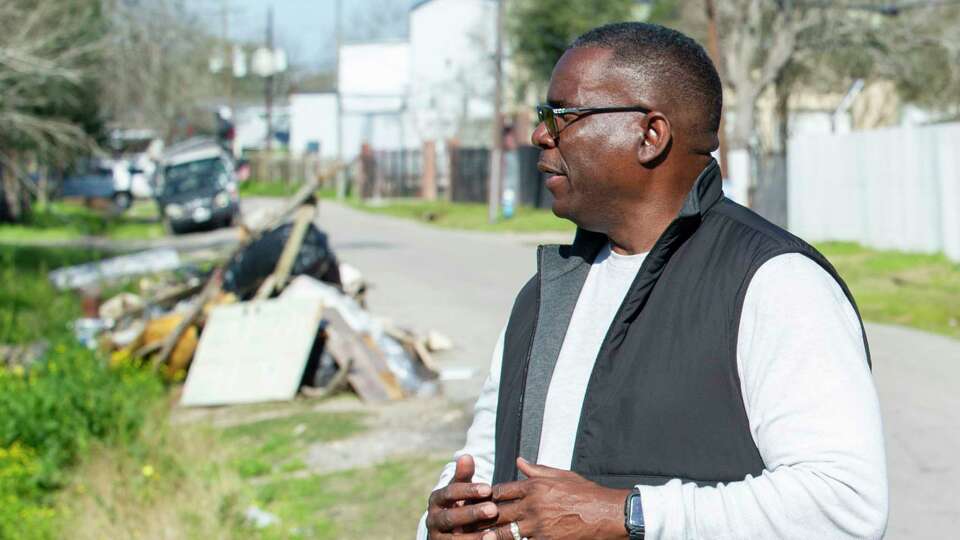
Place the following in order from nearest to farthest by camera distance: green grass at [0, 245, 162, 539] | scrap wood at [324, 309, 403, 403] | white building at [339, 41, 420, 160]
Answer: green grass at [0, 245, 162, 539] → scrap wood at [324, 309, 403, 403] → white building at [339, 41, 420, 160]

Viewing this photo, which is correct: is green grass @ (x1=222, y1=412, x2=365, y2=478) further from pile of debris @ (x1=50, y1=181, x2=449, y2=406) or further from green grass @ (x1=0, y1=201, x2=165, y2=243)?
green grass @ (x1=0, y1=201, x2=165, y2=243)

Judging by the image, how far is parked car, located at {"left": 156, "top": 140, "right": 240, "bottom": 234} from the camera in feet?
110

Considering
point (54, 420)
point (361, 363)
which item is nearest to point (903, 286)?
point (361, 363)

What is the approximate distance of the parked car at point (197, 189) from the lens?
33531 millimetres

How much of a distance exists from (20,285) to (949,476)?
12.8 m

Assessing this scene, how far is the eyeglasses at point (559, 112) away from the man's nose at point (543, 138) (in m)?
0.01

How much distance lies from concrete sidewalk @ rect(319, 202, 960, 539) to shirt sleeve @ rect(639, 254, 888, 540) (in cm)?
400

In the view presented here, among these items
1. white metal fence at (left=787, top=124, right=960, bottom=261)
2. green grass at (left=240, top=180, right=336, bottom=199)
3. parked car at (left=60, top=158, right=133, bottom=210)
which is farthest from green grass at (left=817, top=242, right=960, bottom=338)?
green grass at (left=240, top=180, right=336, bottom=199)

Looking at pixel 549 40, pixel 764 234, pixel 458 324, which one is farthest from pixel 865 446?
pixel 549 40

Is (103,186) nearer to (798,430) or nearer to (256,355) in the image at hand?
(256,355)

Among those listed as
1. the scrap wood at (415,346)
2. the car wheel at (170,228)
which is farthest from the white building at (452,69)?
the scrap wood at (415,346)

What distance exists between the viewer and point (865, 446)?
2.07 m

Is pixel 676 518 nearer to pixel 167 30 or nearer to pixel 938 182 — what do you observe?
pixel 938 182

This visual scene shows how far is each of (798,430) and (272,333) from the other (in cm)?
861
